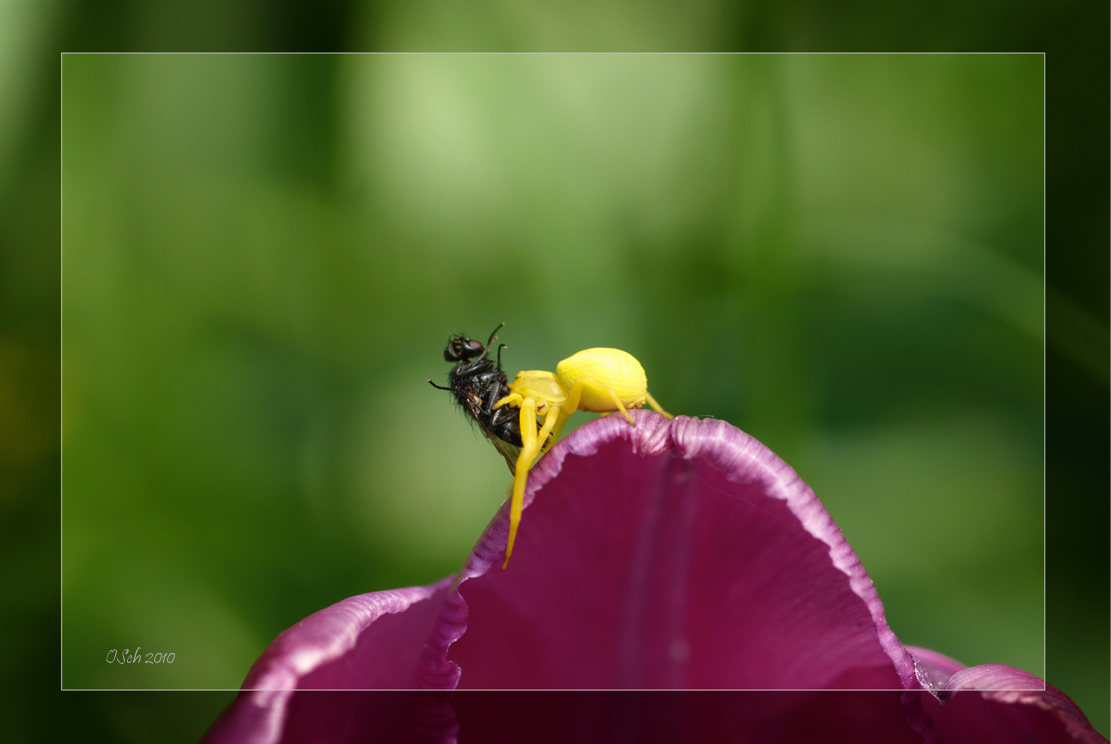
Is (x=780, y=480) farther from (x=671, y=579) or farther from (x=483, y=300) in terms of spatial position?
(x=483, y=300)

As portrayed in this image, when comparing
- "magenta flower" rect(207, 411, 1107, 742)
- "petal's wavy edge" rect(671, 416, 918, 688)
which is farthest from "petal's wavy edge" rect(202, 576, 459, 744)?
"petal's wavy edge" rect(671, 416, 918, 688)

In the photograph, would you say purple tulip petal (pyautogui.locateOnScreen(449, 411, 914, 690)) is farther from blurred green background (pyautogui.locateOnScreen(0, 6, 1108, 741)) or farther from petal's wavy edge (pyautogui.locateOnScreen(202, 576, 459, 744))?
blurred green background (pyautogui.locateOnScreen(0, 6, 1108, 741))

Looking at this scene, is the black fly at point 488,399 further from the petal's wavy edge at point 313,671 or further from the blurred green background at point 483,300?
the petal's wavy edge at point 313,671

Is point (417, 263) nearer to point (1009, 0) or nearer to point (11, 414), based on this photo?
point (11, 414)

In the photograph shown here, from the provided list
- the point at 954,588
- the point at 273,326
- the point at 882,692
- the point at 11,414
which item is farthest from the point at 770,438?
the point at 11,414

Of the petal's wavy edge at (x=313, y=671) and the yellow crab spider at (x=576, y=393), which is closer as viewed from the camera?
the petal's wavy edge at (x=313, y=671)

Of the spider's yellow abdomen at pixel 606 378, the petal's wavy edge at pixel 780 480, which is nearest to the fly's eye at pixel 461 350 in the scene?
the spider's yellow abdomen at pixel 606 378
